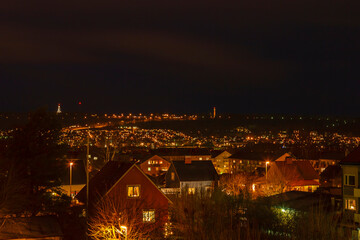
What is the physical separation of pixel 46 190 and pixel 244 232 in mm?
17114

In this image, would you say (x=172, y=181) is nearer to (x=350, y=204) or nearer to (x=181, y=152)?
(x=350, y=204)

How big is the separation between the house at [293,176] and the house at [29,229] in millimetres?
28432

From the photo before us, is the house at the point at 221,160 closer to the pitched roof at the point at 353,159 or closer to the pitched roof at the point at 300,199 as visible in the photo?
the pitched roof at the point at 300,199

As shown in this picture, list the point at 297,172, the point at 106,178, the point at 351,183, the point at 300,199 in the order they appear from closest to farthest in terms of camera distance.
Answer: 1. the point at 106,178
2. the point at 300,199
3. the point at 351,183
4. the point at 297,172

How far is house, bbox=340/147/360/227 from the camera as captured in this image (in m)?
33.7

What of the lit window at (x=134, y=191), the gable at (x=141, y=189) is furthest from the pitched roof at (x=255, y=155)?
the lit window at (x=134, y=191)

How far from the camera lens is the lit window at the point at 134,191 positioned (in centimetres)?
3052

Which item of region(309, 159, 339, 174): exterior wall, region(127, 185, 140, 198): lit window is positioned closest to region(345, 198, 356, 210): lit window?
region(127, 185, 140, 198): lit window

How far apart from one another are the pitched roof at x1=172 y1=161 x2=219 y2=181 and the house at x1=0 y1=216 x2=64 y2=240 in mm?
33050

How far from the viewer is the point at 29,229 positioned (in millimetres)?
22484

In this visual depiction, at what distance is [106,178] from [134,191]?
283 cm

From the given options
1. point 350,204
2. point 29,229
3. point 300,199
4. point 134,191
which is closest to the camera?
point 29,229

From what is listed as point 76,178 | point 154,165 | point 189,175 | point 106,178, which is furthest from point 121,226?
point 154,165

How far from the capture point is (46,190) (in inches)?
1077
